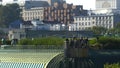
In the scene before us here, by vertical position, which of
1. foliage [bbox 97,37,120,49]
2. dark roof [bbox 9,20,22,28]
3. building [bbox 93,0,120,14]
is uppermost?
foliage [bbox 97,37,120,49]

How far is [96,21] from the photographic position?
15738 centimetres

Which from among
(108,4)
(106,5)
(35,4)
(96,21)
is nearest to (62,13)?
(96,21)

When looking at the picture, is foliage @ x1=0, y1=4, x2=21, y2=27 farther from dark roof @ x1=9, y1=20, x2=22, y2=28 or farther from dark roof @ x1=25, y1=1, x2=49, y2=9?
dark roof @ x1=25, y1=1, x2=49, y2=9

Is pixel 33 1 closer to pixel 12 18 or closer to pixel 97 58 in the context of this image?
pixel 12 18

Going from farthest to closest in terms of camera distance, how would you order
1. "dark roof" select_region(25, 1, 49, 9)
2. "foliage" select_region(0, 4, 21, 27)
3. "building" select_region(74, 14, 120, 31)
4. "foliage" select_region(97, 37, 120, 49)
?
"dark roof" select_region(25, 1, 49, 9), "building" select_region(74, 14, 120, 31), "foliage" select_region(0, 4, 21, 27), "foliage" select_region(97, 37, 120, 49)

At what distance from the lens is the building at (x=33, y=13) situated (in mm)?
166750

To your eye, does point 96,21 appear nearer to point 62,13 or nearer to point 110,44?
point 62,13

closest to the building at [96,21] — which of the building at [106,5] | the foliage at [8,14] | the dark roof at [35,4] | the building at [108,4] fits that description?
the foliage at [8,14]

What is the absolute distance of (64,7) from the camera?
6491 inches

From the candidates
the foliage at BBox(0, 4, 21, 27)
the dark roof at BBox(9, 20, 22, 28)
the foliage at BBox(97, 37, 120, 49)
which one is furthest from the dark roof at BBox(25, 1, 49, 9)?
the foliage at BBox(97, 37, 120, 49)

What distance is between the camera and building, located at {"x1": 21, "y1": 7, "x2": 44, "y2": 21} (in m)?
167

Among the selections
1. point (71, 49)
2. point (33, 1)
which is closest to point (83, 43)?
point (71, 49)

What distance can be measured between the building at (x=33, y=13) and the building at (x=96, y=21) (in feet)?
37.1

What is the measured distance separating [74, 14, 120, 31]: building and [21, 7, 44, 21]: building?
37.1ft
